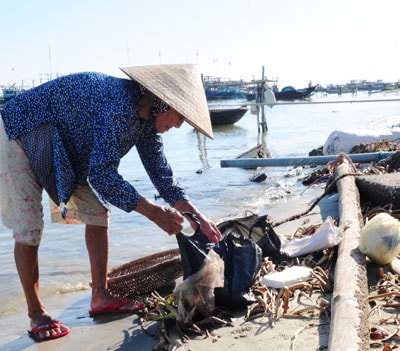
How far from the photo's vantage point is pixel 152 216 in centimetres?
262

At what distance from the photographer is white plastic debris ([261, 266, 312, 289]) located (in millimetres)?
3010

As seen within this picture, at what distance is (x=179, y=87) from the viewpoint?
2717mm

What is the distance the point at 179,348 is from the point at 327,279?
3.33 feet

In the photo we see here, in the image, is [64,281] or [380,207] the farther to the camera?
[64,281]

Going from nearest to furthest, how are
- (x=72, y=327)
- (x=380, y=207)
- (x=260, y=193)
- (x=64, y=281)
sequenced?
1. (x=72, y=327)
2. (x=380, y=207)
3. (x=64, y=281)
4. (x=260, y=193)

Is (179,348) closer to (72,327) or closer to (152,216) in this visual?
(152,216)

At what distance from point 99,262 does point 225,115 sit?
80.5 feet

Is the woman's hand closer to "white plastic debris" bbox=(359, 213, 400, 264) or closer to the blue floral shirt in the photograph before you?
the blue floral shirt

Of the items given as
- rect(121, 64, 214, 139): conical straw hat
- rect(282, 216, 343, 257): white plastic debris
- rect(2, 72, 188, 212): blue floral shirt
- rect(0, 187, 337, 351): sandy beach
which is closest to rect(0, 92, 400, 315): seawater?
rect(0, 187, 337, 351): sandy beach

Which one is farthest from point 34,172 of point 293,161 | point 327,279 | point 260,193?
point 260,193

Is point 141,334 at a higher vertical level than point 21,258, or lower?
lower

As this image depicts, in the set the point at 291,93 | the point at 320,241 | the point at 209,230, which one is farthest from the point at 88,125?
the point at 291,93

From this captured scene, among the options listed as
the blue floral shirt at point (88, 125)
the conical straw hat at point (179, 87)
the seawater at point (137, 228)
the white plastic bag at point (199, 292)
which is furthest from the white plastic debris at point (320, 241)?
the seawater at point (137, 228)

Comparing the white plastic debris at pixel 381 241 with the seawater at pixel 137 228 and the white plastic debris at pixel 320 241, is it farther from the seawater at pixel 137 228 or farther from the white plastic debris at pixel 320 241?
the seawater at pixel 137 228
